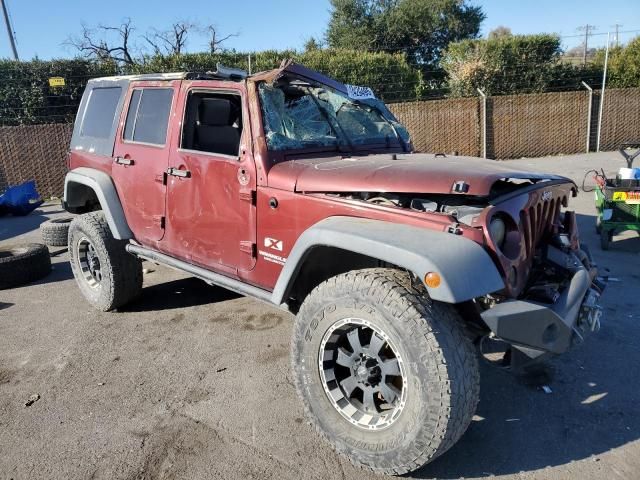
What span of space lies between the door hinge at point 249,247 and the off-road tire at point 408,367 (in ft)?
2.54

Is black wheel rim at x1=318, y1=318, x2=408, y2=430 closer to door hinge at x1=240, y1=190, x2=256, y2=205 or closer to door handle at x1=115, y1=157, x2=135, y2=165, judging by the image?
door hinge at x1=240, y1=190, x2=256, y2=205

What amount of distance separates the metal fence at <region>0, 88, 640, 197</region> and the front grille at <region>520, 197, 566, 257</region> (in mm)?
10617

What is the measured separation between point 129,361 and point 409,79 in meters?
13.5

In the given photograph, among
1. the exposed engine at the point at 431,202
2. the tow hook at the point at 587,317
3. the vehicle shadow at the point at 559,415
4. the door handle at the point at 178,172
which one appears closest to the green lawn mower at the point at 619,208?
the vehicle shadow at the point at 559,415

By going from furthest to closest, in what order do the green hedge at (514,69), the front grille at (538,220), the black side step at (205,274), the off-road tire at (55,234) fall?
the green hedge at (514,69)
the off-road tire at (55,234)
the black side step at (205,274)
the front grille at (538,220)

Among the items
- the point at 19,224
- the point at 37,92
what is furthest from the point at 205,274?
the point at 37,92

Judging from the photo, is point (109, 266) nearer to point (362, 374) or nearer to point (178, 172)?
point (178, 172)

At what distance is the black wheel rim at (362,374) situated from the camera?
262cm

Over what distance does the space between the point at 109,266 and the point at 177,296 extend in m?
0.87

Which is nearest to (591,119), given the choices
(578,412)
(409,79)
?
(409,79)

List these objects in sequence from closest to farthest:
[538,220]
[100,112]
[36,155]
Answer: [538,220], [100,112], [36,155]

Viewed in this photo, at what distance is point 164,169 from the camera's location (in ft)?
13.2

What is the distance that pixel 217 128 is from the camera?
3883mm

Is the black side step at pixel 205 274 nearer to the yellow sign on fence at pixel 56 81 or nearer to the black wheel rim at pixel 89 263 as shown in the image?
the black wheel rim at pixel 89 263
